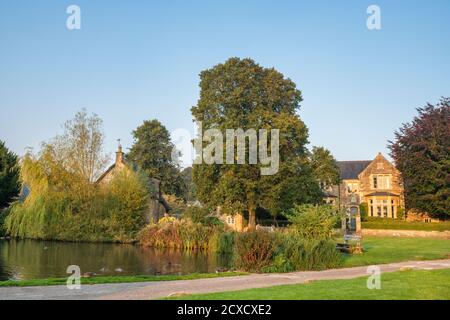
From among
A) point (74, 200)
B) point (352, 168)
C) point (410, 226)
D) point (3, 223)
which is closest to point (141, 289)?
point (74, 200)

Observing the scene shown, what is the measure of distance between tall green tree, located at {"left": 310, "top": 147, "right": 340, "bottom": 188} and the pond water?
21149mm

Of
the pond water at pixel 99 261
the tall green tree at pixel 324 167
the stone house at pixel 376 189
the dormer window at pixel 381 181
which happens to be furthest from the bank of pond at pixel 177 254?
the dormer window at pixel 381 181

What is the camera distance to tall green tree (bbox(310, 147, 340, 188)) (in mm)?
46088

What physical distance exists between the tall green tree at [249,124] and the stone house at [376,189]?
15.0m

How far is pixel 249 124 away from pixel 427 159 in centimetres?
1666

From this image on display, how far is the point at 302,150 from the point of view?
115 feet

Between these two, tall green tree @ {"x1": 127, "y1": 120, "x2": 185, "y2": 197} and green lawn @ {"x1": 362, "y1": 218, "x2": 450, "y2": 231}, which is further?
tall green tree @ {"x1": 127, "y1": 120, "x2": 185, "y2": 197}

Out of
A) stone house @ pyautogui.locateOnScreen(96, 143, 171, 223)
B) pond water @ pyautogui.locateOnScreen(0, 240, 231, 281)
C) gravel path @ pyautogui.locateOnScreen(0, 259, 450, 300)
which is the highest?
stone house @ pyautogui.locateOnScreen(96, 143, 171, 223)

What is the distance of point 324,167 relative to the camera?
46.4 metres

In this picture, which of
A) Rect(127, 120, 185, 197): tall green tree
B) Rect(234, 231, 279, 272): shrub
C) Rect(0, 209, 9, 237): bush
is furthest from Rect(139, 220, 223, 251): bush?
Rect(127, 120, 185, 197): tall green tree

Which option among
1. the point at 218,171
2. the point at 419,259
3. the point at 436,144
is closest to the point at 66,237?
the point at 218,171

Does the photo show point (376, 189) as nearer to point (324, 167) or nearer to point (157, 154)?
point (324, 167)

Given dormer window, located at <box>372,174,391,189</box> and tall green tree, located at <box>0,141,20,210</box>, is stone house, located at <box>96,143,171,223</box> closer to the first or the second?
tall green tree, located at <box>0,141,20,210</box>

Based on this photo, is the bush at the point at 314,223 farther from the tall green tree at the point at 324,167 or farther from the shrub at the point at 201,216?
the tall green tree at the point at 324,167
